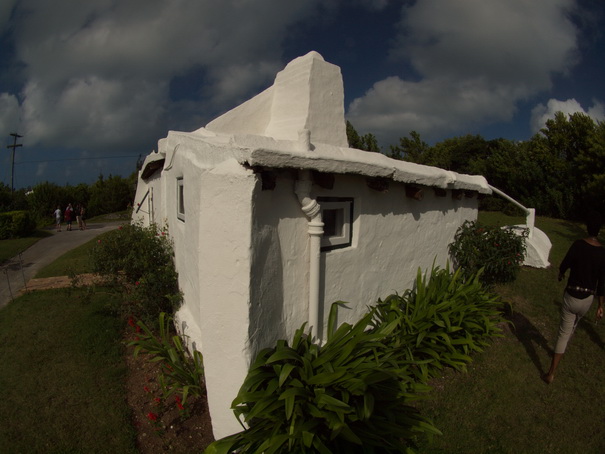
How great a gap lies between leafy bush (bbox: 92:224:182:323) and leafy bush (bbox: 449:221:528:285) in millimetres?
4685

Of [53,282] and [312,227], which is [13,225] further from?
[312,227]

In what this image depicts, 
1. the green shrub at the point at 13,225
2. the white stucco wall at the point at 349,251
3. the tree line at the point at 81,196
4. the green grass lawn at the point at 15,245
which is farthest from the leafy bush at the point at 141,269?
the tree line at the point at 81,196

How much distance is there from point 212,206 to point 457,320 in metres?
3.52

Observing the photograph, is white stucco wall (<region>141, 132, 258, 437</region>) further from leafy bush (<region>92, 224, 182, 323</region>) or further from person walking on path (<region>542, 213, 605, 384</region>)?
person walking on path (<region>542, 213, 605, 384</region>)

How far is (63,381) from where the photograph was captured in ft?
13.7

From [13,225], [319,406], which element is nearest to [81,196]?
[13,225]

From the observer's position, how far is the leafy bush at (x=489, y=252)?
5.62 metres

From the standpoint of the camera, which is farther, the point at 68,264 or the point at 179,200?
the point at 68,264

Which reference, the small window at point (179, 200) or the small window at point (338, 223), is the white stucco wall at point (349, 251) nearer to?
the small window at point (338, 223)

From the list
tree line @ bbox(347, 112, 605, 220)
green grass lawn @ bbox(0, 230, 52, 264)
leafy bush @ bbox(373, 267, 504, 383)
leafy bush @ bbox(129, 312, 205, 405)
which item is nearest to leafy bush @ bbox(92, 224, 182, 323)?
leafy bush @ bbox(129, 312, 205, 405)

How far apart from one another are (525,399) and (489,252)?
7.98 ft

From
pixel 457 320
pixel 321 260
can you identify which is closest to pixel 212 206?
pixel 321 260

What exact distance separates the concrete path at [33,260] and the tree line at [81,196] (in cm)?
849

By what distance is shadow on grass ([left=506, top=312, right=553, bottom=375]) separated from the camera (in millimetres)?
4703
